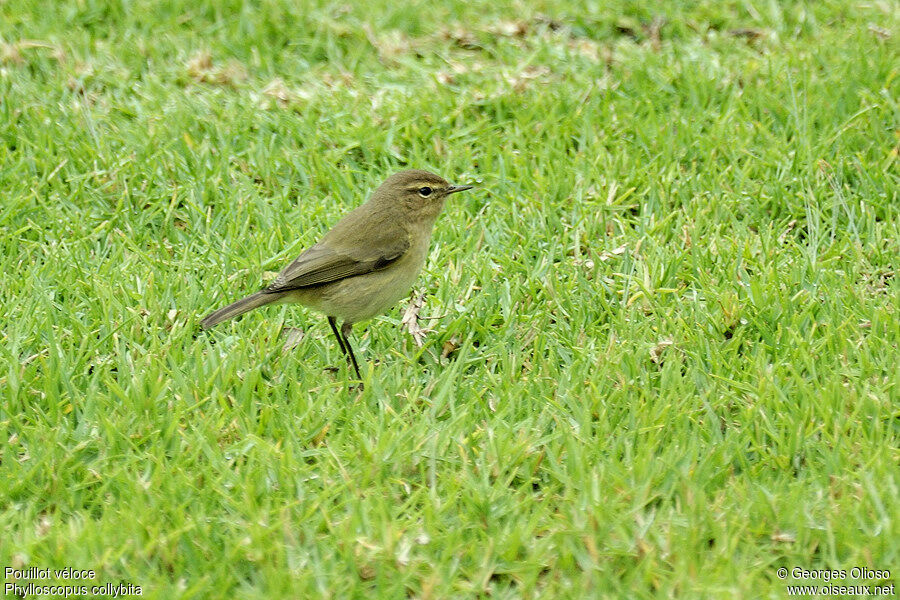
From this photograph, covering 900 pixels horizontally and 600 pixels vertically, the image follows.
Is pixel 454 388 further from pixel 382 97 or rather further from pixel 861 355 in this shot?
pixel 382 97

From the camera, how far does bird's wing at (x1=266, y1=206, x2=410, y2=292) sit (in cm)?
560

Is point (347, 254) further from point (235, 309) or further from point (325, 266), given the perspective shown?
point (235, 309)

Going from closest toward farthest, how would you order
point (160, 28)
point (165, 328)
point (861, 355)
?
point (861, 355), point (165, 328), point (160, 28)

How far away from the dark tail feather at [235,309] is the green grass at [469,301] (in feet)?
0.64

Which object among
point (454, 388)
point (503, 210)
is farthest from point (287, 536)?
point (503, 210)

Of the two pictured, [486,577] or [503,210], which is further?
[503,210]

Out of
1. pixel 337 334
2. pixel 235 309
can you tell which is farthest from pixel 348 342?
pixel 235 309

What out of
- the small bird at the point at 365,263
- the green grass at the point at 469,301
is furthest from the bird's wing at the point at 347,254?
the green grass at the point at 469,301

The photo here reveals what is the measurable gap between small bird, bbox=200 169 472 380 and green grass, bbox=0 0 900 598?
0.91 ft

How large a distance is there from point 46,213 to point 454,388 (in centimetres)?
310

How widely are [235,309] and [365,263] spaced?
2.39 feet

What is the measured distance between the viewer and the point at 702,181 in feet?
23.2

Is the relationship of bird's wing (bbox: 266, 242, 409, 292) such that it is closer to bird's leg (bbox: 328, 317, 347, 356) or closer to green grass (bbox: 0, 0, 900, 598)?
bird's leg (bbox: 328, 317, 347, 356)

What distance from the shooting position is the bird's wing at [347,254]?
5.60 metres
